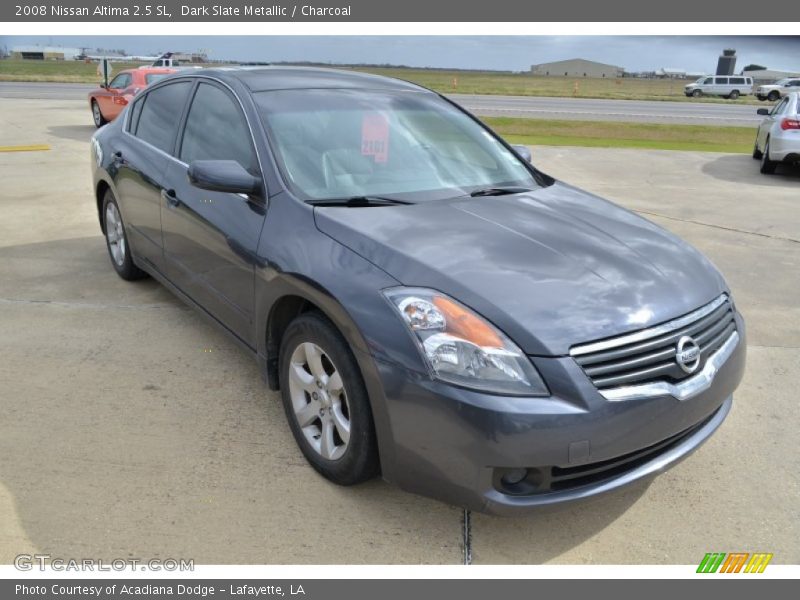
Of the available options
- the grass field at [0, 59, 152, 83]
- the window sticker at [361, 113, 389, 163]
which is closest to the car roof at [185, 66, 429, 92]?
the window sticker at [361, 113, 389, 163]

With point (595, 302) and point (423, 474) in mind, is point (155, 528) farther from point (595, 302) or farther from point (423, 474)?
point (595, 302)

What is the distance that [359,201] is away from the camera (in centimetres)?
315

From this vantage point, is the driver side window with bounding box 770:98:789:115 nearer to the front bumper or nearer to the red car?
the front bumper

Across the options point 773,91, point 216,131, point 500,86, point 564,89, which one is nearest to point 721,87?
point 773,91

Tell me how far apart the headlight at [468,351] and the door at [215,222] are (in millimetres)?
1128

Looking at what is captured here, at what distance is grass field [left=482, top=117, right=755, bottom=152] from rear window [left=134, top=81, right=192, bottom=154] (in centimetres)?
1122

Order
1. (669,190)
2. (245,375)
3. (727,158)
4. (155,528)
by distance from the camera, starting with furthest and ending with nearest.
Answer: (727,158) → (669,190) → (245,375) → (155,528)

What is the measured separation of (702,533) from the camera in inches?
106

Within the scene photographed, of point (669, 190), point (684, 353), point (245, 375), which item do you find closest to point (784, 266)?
point (669, 190)

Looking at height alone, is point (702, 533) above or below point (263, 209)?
below

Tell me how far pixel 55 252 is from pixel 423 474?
16.3 ft

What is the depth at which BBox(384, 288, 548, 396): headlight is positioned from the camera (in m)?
2.29

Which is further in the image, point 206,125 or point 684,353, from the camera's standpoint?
point 206,125

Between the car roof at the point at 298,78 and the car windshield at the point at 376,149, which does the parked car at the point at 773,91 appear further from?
the car windshield at the point at 376,149
